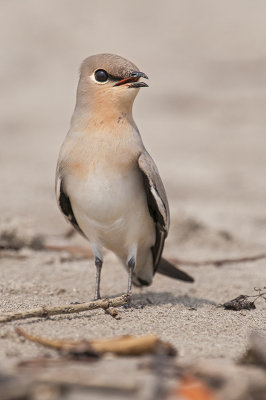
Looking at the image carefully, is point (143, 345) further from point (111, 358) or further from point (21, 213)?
point (21, 213)

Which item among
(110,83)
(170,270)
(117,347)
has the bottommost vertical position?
(170,270)

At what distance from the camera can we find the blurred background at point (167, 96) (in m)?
9.36

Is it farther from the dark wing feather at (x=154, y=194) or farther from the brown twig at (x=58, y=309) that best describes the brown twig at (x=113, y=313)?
the dark wing feather at (x=154, y=194)

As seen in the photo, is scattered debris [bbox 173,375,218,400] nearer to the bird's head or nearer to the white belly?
the white belly

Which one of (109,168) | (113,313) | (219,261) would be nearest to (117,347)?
(113,313)

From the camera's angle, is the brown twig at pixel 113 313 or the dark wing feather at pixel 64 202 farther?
the dark wing feather at pixel 64 202

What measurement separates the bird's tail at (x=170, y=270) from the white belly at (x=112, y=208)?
610mm

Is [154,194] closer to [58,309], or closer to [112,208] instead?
[112,208]

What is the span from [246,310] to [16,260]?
2432mm

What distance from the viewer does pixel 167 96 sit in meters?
15.1

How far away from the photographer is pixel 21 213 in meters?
8.09

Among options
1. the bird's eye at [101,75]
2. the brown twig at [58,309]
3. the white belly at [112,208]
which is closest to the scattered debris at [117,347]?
the brown twig at [58,309]

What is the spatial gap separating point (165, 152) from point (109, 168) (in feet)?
23.5

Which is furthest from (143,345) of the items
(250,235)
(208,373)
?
(250,235)
